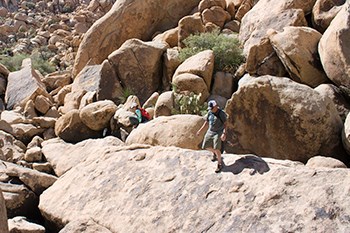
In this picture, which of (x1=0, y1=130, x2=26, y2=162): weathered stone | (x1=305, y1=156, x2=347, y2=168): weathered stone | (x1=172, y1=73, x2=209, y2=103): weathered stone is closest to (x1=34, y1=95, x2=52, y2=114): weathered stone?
(x1=0, y1=130, x2=26, y2=162): weathered stone

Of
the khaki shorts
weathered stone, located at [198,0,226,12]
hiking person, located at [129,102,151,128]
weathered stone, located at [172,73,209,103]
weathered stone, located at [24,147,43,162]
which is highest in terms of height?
the khaki shorts

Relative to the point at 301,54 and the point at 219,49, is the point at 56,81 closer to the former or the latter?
the point at 219,49

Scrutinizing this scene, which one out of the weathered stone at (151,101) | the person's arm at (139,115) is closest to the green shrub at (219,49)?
the weathered stone at (151,101)

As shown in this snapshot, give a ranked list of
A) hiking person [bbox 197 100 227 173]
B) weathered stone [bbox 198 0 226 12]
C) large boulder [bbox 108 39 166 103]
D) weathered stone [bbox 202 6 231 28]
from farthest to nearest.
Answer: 1. weathered stone [bbox 198 0 226 12]
2. weathered stone [bbox 202 6 231 28]
3. large boulder [bbox 108 39 166 103]
4. hiking person [bbox 197 100 227 173]

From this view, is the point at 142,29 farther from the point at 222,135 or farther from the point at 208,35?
the point at 222,135

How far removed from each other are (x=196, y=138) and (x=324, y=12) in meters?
6.03

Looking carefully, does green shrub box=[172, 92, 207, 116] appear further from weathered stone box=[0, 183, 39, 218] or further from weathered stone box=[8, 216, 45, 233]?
weathered stone box=[8, 216, 45, 233]

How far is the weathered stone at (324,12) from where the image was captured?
41.3ft

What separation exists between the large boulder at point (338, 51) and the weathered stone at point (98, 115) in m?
6.79

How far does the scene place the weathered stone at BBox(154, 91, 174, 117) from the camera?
41.9 feet

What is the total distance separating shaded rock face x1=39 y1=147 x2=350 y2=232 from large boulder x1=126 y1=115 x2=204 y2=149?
121 cm

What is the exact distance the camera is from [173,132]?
10359 mm

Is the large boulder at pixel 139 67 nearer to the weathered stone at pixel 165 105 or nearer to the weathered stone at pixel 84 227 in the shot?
the weathered stone at pixel 165 105

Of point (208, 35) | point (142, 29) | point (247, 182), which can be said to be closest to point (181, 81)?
point (208, 35)
